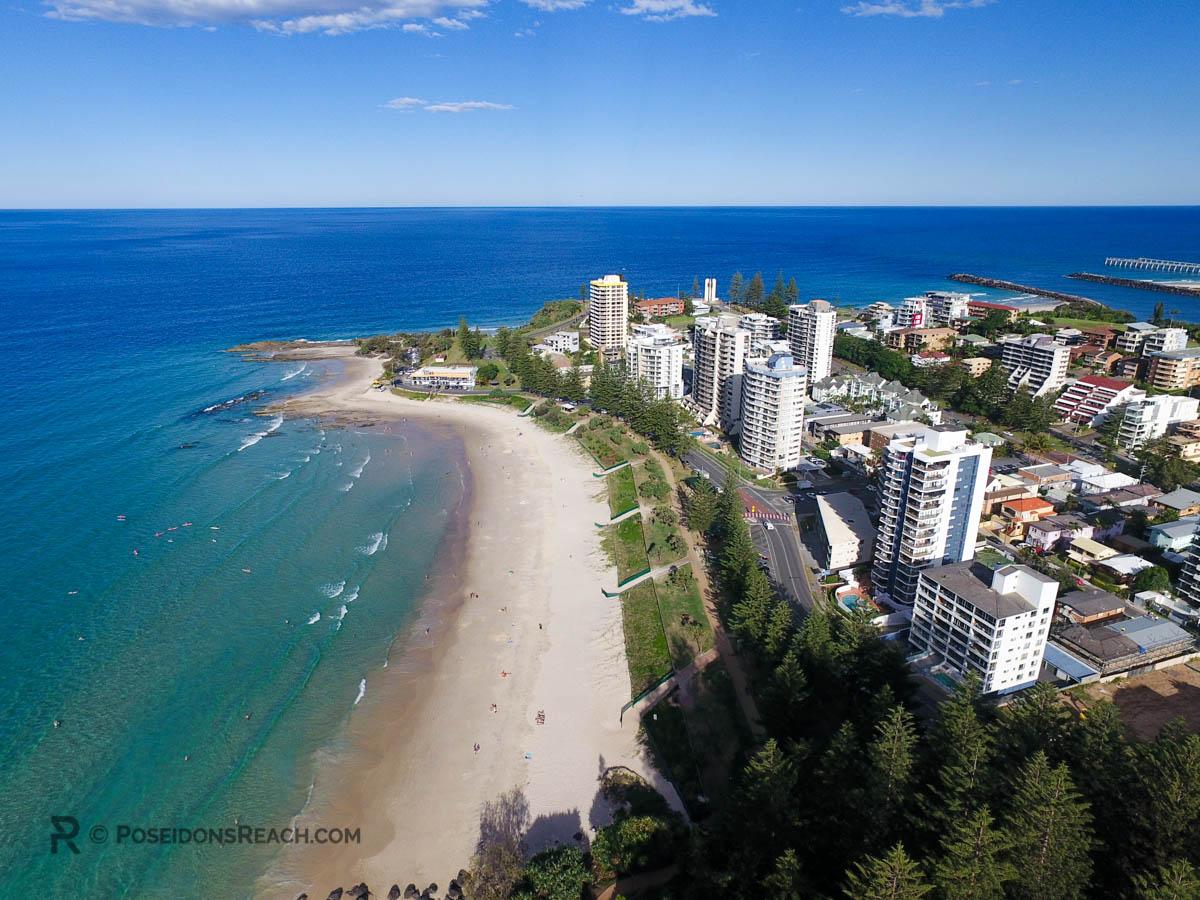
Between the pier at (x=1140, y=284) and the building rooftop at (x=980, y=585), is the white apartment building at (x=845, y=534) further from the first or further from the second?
the pier at (x=1140, y=284)

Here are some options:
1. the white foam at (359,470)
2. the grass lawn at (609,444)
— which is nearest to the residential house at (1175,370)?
the grass lawn at (609,444)

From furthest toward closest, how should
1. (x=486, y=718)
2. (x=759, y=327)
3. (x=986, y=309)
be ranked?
(x=986, y=309) → (x=759, y=327) → (x=486, y=718)

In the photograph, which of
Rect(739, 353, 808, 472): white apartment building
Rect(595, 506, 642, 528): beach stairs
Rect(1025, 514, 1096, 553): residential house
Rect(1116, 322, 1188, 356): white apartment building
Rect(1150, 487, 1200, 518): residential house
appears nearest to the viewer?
Rect(1025, 514, 1096, 553): residential house

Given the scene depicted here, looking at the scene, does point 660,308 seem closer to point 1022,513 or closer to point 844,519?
point 844,519

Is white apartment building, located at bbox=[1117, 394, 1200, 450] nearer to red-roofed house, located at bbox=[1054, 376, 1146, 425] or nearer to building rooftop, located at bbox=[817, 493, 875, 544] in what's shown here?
red-roofed house, located at bbox=[1054, 376, 1146, 425]

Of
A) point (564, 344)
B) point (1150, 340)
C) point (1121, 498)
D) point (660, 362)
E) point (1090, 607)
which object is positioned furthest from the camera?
point (564, 344)

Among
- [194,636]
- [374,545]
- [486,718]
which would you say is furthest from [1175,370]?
[194,636]

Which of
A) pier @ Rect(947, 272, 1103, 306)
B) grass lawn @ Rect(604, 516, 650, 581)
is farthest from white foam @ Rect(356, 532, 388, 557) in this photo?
pier @ Rect(947, 272, 1103, 306)
